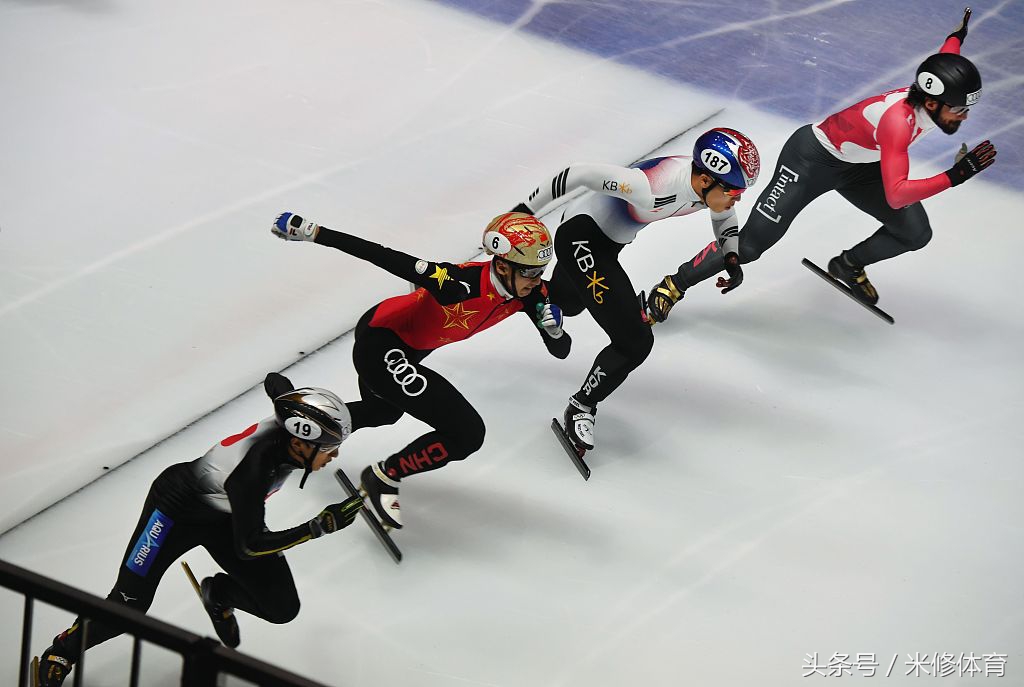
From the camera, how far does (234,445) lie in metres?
3.77

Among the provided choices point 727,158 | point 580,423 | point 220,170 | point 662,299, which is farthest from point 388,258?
point 220,170

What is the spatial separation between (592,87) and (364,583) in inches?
157

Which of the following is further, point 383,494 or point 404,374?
point 383,494

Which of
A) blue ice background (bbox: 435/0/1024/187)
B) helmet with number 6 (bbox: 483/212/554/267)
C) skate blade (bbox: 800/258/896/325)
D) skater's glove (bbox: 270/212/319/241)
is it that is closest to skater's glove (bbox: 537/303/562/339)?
helmet with number 6 (bbox: 483/212/554/267)

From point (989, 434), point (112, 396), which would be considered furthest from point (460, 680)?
point (989, 434)

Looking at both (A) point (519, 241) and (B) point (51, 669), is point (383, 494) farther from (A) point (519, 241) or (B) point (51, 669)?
(B) point (51, 669)

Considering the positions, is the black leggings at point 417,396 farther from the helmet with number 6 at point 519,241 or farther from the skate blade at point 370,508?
the helmet with number 6 at point 519,241

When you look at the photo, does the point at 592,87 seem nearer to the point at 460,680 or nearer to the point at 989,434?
the point at 989,434

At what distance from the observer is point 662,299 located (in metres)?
5.67

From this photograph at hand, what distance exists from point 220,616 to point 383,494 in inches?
31.1

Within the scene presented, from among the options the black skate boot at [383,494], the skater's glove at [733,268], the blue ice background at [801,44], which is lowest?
the black skate boot at [383,494]

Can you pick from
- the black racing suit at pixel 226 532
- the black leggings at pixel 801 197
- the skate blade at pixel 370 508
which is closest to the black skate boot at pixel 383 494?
the skate blade at pixel 370 508

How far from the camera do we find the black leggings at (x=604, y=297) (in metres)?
4.79

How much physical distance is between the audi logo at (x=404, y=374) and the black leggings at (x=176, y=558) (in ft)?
2.41
